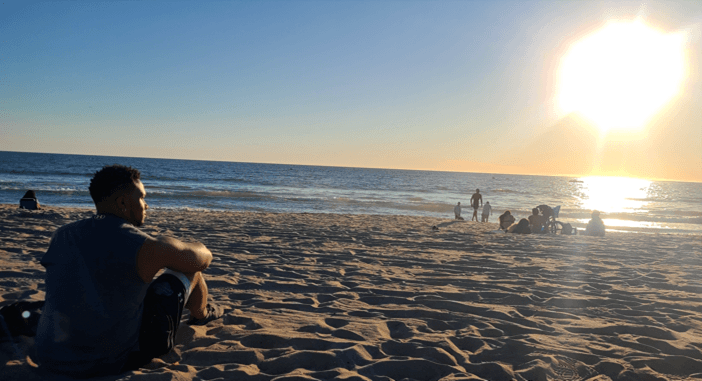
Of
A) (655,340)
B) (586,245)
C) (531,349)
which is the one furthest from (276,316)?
(586,245)

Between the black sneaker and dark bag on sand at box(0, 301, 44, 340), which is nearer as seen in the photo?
dark bag on sand at box(0, 301, 44, 340)

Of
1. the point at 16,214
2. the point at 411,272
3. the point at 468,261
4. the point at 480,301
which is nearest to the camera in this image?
the point at 480,301

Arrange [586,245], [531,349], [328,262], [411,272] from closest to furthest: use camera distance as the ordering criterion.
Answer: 1. [531,349]
2. [411,272]
3. [328,262]
4. [586,245]

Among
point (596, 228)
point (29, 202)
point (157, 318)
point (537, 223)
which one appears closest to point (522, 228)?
point (537, 223)

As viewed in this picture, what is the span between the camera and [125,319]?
2432mm

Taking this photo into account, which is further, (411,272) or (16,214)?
(16,214)

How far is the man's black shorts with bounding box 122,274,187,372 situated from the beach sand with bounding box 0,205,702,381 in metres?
0.11

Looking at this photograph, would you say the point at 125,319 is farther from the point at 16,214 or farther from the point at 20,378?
the point at 16,214

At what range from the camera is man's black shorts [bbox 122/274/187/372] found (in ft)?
8.51

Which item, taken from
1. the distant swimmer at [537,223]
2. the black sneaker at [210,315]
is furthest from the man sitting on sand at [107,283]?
the distant swimmer at [537,223]

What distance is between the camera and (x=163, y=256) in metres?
2.29

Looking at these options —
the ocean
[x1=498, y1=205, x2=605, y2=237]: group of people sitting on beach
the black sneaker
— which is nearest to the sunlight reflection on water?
the ocean

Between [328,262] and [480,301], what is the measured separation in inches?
105

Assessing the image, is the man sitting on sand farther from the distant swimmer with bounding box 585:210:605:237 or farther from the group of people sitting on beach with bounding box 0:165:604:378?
the distant swimmer with bounding box 585:210:605:237
